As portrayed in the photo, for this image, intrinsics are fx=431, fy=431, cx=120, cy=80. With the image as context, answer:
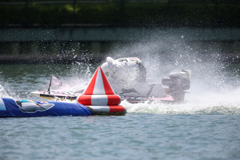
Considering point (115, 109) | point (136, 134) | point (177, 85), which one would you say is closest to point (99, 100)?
point (115, 109)

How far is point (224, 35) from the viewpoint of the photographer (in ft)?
102

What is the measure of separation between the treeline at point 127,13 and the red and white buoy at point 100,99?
20.5 m

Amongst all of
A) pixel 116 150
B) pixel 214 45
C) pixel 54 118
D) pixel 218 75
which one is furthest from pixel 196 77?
pixel 116 150

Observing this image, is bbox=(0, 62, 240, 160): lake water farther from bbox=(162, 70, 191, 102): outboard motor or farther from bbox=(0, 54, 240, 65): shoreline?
bbox=(0, 54, 240, 65): shoreline

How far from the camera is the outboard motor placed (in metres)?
13.9

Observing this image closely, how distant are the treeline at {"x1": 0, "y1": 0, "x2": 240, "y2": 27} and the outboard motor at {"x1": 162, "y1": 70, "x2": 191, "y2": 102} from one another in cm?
1789

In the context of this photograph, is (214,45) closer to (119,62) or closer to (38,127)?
(119,62)

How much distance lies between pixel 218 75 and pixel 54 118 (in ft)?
48.5

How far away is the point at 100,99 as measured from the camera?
11.2 m

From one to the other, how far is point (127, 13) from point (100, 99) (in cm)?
2223

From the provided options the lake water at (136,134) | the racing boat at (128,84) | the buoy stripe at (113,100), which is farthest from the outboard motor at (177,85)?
the buoy stripe at (113,100)

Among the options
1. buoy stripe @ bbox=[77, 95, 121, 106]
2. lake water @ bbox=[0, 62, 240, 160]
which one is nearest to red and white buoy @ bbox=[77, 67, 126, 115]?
buoy stripe @ bbox=[77, 95, 121, 106]

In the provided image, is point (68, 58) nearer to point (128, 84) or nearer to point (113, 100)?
point (128, 84)

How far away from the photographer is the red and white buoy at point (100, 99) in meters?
11.1
